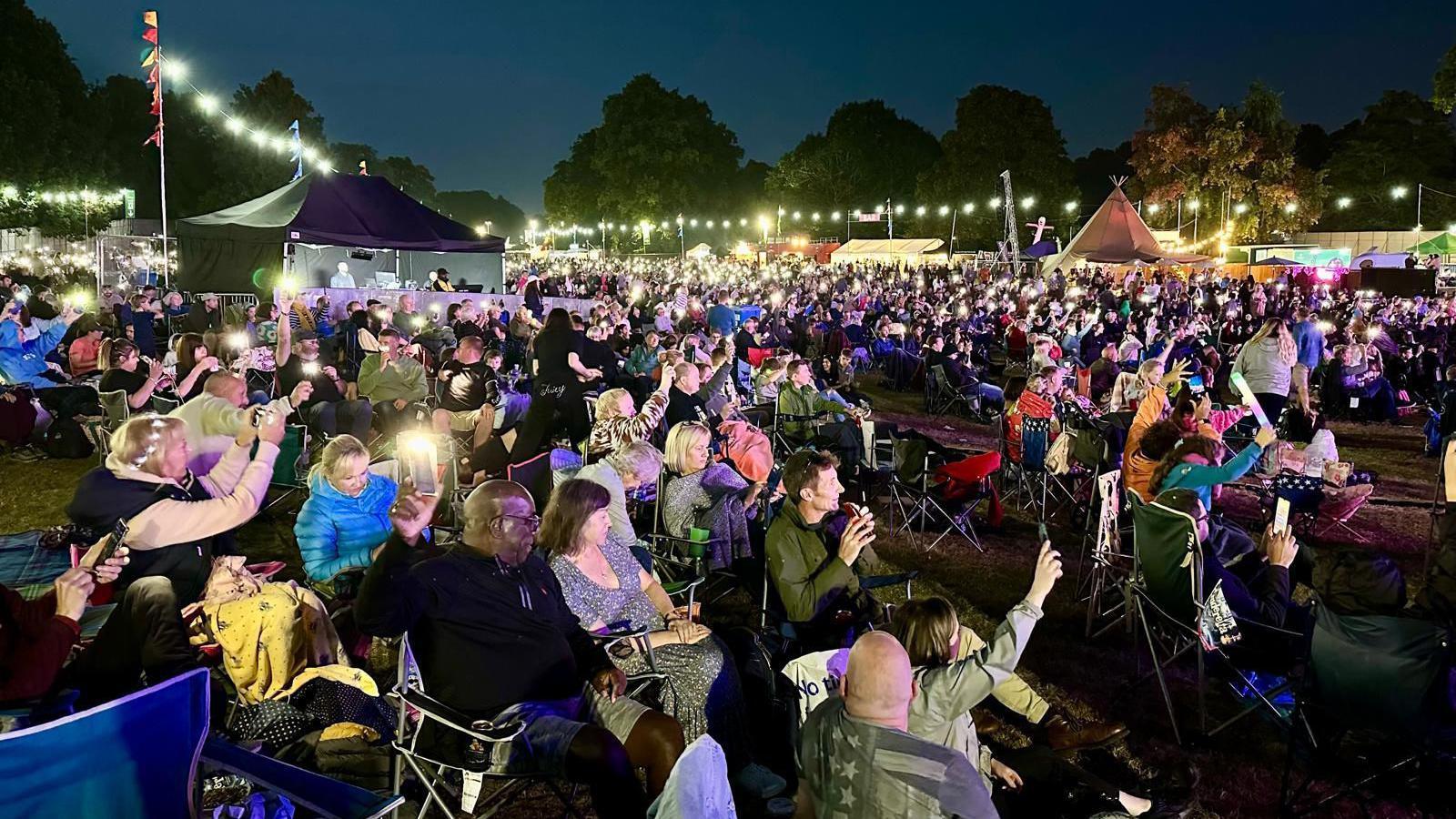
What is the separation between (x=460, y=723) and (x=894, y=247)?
52.0 m

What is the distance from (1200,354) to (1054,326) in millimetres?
3783

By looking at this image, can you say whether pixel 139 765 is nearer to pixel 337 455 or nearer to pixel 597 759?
pixel 597 759

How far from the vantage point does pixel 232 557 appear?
10.7 feet

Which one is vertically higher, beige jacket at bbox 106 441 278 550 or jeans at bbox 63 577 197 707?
beige jacket at bbox 106 441 278 550

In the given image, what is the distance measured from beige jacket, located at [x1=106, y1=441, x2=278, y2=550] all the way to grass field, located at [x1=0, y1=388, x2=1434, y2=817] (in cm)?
153

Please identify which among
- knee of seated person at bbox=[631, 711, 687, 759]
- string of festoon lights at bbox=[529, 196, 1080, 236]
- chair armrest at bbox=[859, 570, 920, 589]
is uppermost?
string of festoon lights at bbox=[529, 196, 1080, 236]

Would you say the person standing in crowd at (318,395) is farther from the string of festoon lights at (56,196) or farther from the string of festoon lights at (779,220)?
the string of festoon lights at (779,220)

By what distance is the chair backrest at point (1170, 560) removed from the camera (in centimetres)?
389

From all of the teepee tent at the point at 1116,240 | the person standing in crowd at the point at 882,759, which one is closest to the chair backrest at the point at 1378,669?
the person standing in crowd at the point at 882,759

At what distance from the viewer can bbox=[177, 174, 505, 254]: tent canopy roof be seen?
15.1 m

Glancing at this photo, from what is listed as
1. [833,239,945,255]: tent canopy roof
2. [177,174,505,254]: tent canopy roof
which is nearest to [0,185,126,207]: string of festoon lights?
[177,174,505,254]: tent canopy roof

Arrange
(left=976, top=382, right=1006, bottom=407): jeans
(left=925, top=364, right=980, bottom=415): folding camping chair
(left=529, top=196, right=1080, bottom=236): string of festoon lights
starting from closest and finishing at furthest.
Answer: (left=976, top=382, right=1006, bottom=407): jeans → (left=925, top=364, right=980, bottom=415): folding camping chair → (left=529, top=196, right=1080, bottom=236): string of festoon lights

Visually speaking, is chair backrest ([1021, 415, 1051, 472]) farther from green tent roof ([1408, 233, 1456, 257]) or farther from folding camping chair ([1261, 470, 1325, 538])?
green tent roof ([1408, 233, 1456, 257])

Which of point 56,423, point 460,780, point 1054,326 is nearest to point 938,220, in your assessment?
point 1054,326
